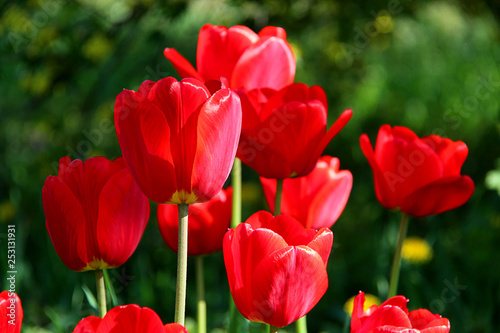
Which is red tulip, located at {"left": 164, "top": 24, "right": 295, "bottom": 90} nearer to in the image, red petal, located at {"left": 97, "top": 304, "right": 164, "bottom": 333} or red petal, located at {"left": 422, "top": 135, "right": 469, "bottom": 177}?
red petal, located at {"left": 422, "top": 135, "right": 469, "bottom": 177}

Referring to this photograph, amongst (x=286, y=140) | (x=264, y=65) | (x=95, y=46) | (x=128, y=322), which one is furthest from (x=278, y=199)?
(x=95, y=46)

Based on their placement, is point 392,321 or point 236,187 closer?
point 392,321

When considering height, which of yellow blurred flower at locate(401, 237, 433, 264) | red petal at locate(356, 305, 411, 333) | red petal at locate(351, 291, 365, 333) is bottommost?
yellow blurred flower at locate(401, 237, 433, 264)

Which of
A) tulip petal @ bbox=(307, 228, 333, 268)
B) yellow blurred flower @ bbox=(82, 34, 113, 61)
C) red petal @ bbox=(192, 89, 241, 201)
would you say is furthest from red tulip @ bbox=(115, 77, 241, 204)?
yellow blurred flower @ bbox=(82, 34, 113, 61)

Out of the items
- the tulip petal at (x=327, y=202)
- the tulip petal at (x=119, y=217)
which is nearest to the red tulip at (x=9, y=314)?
the tulip petal at (x=119, y=217)

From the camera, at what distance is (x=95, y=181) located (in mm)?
646

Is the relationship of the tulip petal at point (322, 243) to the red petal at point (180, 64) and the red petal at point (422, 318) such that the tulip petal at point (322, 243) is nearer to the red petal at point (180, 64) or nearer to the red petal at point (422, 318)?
the red petal at point (422, 318)

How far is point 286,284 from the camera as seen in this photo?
0.58 m

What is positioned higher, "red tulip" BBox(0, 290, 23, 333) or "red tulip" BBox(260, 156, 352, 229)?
"red tulip" BBox(0, 290, 23, 333)

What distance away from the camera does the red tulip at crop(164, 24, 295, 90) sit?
79cm

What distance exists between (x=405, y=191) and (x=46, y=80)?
152 centimetres

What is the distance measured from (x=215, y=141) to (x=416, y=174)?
1.23ft

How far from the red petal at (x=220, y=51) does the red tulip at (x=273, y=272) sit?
0.29 metres

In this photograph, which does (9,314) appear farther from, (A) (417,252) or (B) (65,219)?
(A) (417,252)
